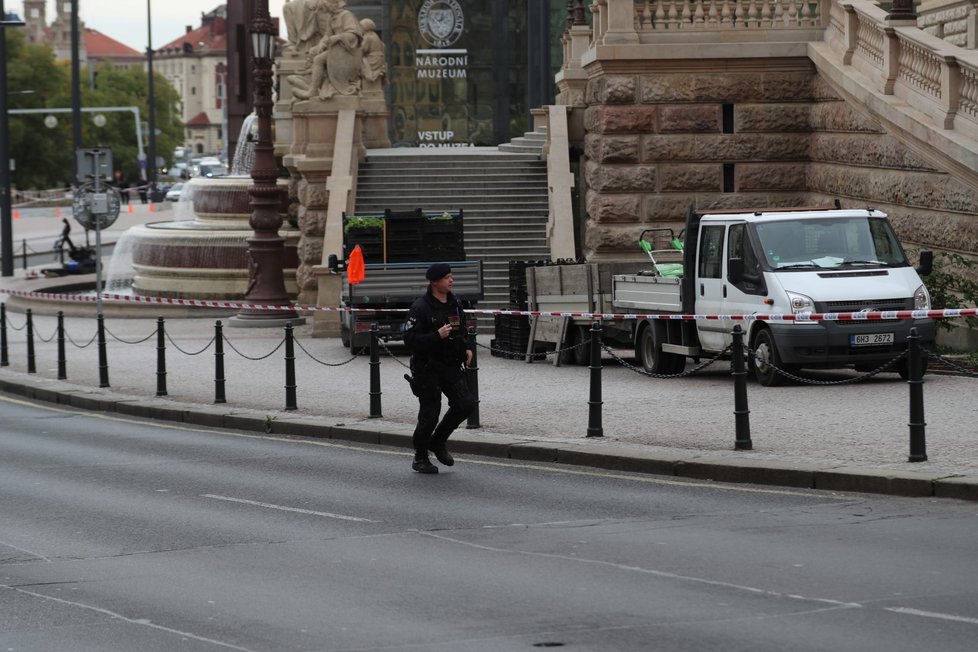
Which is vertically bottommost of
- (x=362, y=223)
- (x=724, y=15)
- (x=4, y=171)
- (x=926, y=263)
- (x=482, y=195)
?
(x=926, y=263)

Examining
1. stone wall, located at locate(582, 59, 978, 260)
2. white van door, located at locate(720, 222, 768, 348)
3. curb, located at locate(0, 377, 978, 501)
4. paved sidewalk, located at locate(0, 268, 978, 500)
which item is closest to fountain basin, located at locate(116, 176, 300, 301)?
stone wall, located at locate(582, 59, 978, 260)

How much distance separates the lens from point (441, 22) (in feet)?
153

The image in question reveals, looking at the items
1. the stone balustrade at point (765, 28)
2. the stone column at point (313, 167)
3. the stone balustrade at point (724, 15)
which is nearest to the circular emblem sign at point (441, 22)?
the stone column at point (313, 167)

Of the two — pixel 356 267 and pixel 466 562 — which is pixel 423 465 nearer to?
pixel 466 562

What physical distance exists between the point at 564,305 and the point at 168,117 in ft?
502

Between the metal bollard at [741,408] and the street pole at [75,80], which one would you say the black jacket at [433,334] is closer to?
the metal bollard at [741,408]

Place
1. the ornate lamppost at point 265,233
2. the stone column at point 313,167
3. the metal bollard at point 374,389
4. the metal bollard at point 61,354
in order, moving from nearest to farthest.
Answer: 1. the metal bollard at point 374,389
2. the metal bollard at point 61,354
3. the ornate lamppost at point 265,233
4. the stone column at point 313,167

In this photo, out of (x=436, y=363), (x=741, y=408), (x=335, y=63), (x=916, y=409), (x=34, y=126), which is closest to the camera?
(x=916, y=409)

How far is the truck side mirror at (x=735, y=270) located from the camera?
20.3 m

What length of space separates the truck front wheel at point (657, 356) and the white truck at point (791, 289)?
0.04 feet

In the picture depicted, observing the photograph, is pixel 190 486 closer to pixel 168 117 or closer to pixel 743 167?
pixel 743 167

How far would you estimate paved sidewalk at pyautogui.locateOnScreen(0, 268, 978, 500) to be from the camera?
1374 centimetres

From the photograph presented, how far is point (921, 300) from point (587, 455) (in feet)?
20.6

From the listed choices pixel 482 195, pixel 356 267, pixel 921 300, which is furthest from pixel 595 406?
pixel 482 195
